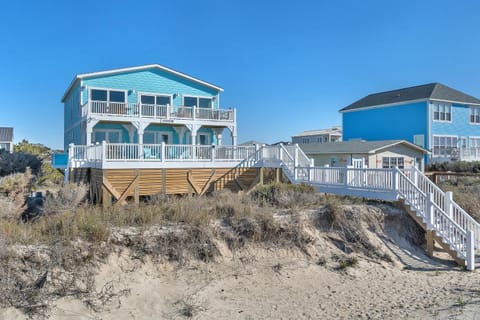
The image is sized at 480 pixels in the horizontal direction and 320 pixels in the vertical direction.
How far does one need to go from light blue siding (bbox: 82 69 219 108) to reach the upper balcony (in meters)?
1.86

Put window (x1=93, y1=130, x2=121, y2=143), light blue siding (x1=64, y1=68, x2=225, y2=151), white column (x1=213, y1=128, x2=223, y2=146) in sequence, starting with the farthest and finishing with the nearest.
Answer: white column (x1=213, y1=128, x2=223, y2=146) < window (x1=93, y1=130, x2=121, y2=143) < light blue siding (x1=64, y1=68, x2=225, y2=151)

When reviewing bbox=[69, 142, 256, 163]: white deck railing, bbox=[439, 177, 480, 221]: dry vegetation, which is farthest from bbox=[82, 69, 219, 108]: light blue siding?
bbox=[439, 177, 480, 221]: dry vegetation

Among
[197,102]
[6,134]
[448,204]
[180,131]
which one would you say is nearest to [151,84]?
[197,102]

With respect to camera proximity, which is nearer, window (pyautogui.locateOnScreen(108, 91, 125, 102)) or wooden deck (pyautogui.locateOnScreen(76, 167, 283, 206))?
wooden deck (pyautogui.locateOnScreen(76, 167, 283, 206))

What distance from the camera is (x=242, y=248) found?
398 inches

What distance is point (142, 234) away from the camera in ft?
30.5

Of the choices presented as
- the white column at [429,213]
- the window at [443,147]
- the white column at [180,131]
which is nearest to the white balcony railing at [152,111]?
the white column at [180,131]

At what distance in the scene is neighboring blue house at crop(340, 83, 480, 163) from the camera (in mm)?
33469

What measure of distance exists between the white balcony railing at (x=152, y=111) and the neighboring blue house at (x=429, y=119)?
18.6 m

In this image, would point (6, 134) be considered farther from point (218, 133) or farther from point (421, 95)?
point (421, 95)

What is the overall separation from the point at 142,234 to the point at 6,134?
42.8 m

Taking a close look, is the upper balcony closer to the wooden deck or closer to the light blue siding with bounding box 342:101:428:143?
the wooden deck

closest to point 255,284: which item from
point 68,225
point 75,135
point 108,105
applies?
point 68,225

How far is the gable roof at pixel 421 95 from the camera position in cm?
3397
